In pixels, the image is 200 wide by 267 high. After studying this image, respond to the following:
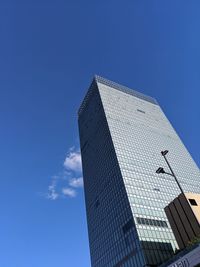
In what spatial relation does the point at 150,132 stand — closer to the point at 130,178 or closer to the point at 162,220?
the point at 130,178

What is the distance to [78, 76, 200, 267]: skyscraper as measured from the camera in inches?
3268

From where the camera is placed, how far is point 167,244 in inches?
3231

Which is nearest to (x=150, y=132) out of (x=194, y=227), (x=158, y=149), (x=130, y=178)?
(x=158, y=149)

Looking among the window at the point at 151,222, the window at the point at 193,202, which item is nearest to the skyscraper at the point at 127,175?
the window at the point at 151,222

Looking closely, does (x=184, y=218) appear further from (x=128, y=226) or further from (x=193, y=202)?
(x=128, y=226)

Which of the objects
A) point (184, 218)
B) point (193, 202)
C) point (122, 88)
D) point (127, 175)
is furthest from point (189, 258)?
point (122, 88)

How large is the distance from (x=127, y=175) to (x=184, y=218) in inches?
1727

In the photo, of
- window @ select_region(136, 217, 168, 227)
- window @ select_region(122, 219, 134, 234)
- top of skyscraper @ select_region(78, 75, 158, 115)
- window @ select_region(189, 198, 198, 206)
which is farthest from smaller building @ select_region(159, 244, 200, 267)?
top of skyscraper @ select_region(78, 75, 158, 115)

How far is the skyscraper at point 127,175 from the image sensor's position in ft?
272

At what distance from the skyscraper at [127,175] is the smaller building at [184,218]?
20.6m

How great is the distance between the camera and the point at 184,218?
5562cm

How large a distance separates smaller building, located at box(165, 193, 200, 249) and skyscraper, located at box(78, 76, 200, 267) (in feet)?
67.7

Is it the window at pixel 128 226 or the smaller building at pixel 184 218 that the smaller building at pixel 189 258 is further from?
the window at pixel 128 226

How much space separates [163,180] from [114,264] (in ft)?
118
